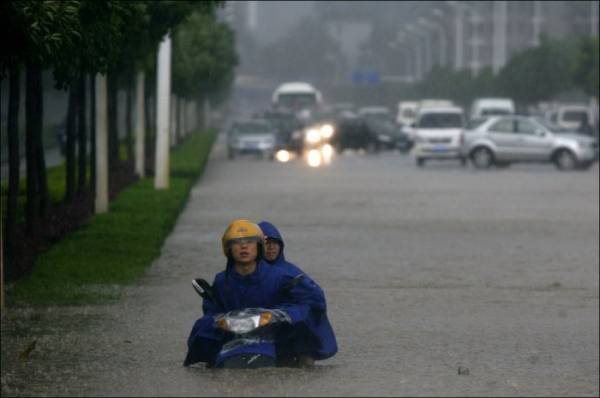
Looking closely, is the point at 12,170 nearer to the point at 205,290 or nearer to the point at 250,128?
the point at 205,290

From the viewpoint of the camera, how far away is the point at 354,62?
445ft

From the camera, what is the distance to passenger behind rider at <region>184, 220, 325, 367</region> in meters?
6.41

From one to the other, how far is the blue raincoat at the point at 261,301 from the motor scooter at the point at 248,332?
0.05ft

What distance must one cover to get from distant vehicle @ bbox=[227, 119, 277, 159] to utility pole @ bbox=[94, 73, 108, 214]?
31329 millimetres

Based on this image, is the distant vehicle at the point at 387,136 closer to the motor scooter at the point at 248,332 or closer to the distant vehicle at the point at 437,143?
the distant vehicle at the point at 437,143

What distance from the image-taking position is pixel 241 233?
21.0 feet

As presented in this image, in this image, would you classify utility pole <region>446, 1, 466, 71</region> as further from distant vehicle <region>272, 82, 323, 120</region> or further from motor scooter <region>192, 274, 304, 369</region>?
motor scooter <region>192, 274, 304, 369</region>

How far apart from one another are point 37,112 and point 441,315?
23.1ft

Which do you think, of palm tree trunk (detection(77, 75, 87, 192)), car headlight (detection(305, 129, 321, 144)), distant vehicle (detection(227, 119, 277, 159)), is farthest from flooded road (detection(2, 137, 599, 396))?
car headlight (detection(305, 129, 321, 144))

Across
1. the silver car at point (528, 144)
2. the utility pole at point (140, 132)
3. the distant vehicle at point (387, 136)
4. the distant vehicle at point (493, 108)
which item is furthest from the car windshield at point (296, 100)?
the utility pole at point (140, 132)

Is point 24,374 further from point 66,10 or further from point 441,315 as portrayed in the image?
point 441,315

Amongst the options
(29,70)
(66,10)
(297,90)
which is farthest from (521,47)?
(66,10)

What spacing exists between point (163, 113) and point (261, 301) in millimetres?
27846

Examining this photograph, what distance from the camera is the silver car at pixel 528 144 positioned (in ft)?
156
